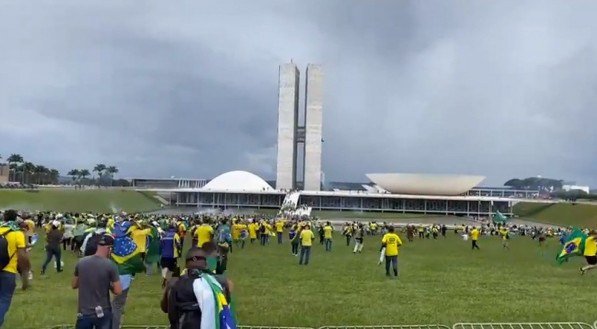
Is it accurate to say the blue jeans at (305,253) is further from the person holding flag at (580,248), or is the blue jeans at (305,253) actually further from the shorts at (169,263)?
the person holding flag at (580,248)

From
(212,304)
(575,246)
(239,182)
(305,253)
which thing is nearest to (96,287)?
(212,304)

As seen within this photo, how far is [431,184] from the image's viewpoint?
116 meters

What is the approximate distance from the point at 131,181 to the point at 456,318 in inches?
6236

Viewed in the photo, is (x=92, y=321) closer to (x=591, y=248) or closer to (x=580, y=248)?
(x=591, y=248)

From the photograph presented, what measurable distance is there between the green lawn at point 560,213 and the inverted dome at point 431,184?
12371mm

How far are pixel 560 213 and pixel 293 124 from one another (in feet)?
171

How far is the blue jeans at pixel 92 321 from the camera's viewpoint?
5.91 meters

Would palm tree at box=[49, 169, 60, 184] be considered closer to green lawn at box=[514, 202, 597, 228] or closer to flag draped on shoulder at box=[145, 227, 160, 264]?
green lawn at box=[514, 202, 597, 228]

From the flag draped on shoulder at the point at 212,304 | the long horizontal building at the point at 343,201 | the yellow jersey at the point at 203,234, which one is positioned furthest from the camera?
the long horizontal building at the point at 343,201

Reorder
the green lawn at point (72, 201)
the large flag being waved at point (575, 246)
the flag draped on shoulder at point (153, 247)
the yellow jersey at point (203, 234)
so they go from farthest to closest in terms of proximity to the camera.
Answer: the green lawn at point (72, 201) < the large flag being waved at point (575, 246) < the yellow jersey at point (203, 234) < the flag draped on shoulder at point (153, 247)

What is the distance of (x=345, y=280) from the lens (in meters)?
15.2

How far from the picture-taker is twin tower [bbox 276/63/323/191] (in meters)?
119

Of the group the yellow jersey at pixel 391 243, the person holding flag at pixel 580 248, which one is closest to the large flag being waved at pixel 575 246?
the person holding flag at pixel 580 248

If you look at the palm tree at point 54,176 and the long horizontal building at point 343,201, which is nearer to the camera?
the long horizontal building at point 343,201
